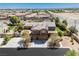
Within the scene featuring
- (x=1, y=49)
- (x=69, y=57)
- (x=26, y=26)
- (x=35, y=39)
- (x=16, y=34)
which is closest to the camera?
(x=69, y=57)

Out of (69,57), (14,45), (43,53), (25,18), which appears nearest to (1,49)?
(14,45)

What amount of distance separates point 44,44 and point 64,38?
3.76 ft

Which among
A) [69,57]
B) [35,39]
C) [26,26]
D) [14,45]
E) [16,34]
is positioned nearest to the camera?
[69,57]

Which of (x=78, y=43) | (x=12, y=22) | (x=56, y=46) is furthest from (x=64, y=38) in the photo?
(x=12, y=22)

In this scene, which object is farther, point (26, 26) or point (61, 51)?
point (26, 26)

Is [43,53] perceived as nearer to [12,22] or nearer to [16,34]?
[16,34]

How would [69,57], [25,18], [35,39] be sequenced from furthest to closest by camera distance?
[25,18]
[35,39]
[69,57]

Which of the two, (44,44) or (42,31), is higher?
(42,31)

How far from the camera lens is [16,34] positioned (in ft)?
20.3

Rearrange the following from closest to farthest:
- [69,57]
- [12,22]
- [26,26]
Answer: [69,57] → [26,26] → [12,22]

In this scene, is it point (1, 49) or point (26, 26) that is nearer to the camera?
point (1, 49)

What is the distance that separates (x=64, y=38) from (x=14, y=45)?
2.13 m

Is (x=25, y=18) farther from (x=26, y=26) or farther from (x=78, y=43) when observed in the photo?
(x=78, y=43)

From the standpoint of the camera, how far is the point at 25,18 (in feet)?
34.8
